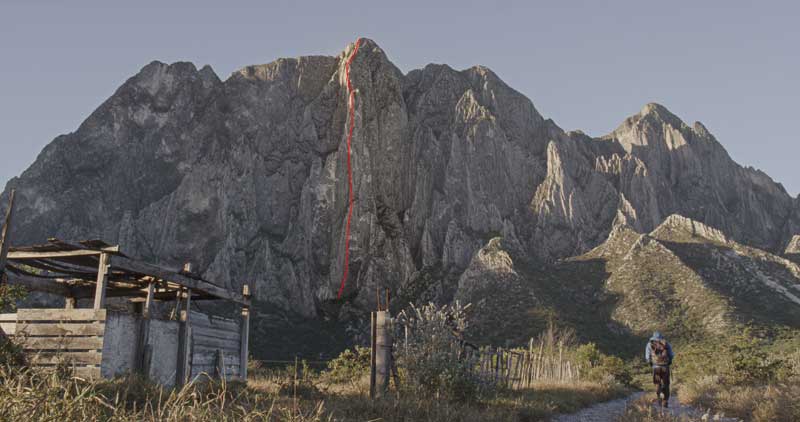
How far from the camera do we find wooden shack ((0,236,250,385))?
1356 centimetres

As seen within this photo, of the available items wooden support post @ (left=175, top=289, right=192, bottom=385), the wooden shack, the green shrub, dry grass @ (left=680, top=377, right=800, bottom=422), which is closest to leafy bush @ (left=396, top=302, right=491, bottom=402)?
the wooden shack

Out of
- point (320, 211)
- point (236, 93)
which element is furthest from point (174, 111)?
point (320, 211)

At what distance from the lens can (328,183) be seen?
93.9 meters

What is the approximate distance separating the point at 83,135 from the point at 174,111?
14369 mm

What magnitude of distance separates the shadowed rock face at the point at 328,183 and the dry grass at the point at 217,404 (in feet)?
219

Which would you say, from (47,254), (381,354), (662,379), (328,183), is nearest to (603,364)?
(662,379)

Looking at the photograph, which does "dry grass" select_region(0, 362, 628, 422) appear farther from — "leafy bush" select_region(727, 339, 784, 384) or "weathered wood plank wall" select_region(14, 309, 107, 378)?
"leafy bush" select_region(727, 339, 784, 384)

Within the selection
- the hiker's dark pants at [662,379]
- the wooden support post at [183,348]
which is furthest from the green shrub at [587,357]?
the wooden support post at [183,348]

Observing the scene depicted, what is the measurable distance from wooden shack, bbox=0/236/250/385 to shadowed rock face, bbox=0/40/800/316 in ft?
211

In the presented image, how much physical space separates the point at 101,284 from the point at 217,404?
941cm

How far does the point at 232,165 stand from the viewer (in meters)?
95.6

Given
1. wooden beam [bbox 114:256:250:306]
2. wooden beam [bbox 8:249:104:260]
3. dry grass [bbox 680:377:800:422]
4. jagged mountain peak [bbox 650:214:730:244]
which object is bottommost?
dry grass [bbox 680:377:800:422]

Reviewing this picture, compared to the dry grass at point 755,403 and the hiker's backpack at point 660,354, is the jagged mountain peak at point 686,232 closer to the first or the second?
the dry grass at point 755,403

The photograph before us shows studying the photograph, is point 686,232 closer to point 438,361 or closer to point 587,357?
point 587,357
